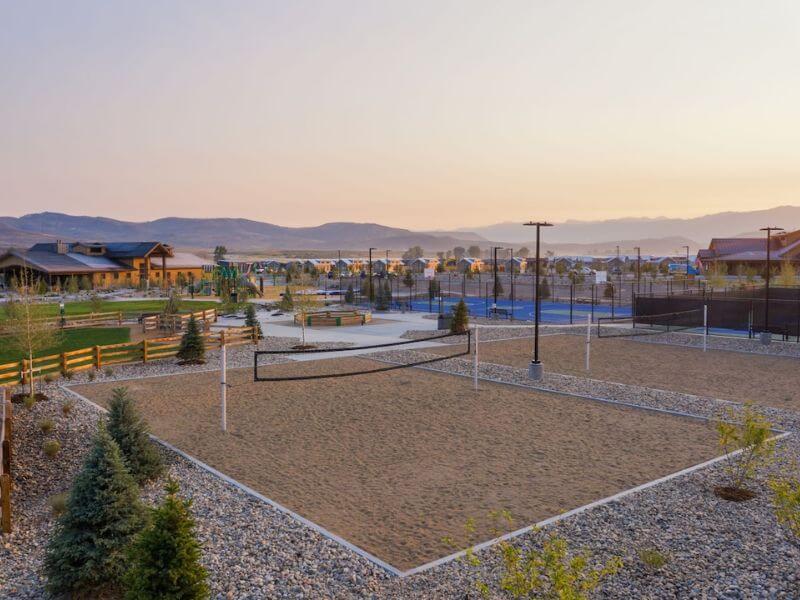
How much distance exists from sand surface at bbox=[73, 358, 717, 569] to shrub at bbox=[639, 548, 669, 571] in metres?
1.84

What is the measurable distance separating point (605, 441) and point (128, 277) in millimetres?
75679

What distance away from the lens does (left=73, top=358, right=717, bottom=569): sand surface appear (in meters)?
9.70

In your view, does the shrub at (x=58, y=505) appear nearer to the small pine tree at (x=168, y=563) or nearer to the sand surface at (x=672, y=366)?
the small pine tree at (x=168, y=563)

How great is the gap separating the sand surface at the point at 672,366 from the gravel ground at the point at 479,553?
7.53 metres

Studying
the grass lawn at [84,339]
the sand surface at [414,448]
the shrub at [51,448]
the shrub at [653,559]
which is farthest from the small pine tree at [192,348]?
the shrub at [653,559]

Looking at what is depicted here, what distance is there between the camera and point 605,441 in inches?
531

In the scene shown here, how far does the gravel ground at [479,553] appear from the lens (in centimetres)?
729

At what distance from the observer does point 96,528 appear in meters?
7.82

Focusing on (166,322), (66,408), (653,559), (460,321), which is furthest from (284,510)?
(166,322)

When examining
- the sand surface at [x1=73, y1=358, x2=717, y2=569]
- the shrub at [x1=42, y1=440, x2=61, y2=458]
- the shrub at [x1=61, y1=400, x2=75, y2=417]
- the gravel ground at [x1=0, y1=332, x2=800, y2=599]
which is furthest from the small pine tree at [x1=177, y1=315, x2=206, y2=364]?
the gravel ground at [x1=0, y1=332, x2=800, y2=599]

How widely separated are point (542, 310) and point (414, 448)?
37.5 meters

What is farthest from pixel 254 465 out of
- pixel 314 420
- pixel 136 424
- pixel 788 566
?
pixel 788 566

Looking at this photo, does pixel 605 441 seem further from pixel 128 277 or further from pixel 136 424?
pixel 128 277

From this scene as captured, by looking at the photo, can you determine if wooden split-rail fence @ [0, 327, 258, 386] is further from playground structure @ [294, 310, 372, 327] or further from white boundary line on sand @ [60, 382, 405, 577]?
playground structure @ [294, 310, 372, 327]
